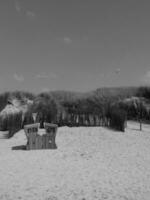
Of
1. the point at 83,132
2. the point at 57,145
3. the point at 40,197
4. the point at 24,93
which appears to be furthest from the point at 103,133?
the point at 24,93

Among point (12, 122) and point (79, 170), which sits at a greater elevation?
A: point (12, 122)

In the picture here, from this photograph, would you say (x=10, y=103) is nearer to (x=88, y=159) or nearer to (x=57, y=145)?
(x=57, y=145)

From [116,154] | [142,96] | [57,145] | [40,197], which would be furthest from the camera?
[142,96]

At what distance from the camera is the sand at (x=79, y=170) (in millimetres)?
5105

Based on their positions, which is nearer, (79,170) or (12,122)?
(79,170)

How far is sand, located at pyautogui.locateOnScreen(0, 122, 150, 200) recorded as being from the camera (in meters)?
5.11

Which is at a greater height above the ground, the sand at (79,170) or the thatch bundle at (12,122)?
the thatch bundle at (12,122)

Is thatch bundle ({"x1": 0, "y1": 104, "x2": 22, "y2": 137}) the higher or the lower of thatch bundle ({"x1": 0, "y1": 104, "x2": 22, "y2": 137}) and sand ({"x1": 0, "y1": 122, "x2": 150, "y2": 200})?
the higher

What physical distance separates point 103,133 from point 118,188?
798cm

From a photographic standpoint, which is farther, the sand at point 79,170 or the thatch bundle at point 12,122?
the thatch bundle at point 12,122

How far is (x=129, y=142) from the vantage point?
11.7m

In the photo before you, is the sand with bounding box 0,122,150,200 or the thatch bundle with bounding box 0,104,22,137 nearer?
the sand with bounding box 0,122,150,200

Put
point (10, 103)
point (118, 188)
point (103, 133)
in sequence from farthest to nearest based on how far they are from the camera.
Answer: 1. point (10, 103)
2. point (103, 133)
3. point (118, 188)

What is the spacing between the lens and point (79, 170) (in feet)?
23.1
